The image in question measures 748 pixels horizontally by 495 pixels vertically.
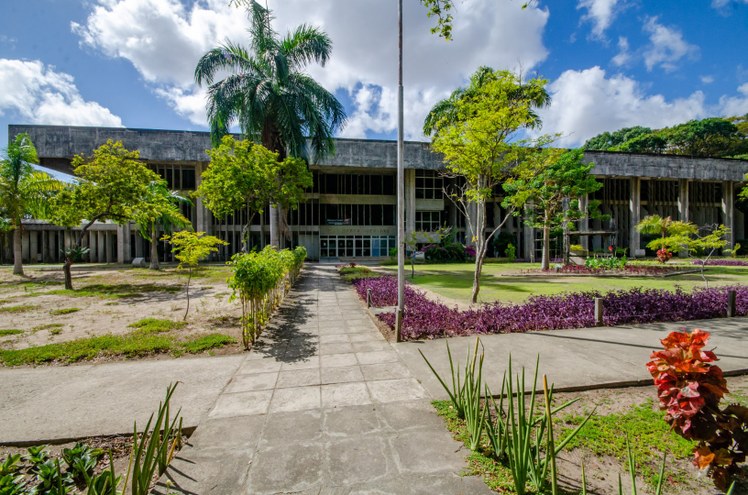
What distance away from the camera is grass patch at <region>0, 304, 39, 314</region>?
27.8 feet

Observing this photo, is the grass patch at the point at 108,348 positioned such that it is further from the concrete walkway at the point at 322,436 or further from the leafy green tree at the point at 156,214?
the leafy green tree at the point at 156,214

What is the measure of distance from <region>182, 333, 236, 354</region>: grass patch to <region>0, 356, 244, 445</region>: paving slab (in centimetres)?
40

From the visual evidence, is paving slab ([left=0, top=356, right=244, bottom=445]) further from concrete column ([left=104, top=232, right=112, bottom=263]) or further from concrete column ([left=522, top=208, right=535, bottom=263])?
concrete column ([left=522, top=208, right=535, bottom=263])

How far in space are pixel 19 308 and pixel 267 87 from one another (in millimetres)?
11832

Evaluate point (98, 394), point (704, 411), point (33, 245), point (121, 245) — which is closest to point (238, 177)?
point (98, 394)

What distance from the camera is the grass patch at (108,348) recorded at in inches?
199

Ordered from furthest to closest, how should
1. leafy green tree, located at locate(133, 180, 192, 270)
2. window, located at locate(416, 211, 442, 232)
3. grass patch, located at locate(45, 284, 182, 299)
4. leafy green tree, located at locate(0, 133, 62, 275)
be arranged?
window, located at locate(416, 211, 442, 232)
leafy green tree, located at locate(0, 133, 62, 275)
leafy green tree, located at locate(133, 180, 192, 270)
grass patch, located at locate(45, 284, 182, 299)

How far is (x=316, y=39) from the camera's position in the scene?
15.2 meters

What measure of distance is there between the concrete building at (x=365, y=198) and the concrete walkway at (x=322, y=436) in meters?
19.4

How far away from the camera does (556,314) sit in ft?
23.3

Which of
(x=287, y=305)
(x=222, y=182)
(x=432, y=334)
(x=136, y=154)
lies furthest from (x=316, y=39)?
(x=432, y=334)

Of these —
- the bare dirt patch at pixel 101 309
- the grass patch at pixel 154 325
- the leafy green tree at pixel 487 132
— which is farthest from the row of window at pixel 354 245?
the grass patch at pixel 154 325

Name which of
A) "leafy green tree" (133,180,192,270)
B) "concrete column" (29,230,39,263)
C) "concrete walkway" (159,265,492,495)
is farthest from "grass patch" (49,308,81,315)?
"concrete column" (29,230,39,263)

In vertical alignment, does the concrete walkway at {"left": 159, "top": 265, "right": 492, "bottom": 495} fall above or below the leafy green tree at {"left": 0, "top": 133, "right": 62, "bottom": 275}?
below
